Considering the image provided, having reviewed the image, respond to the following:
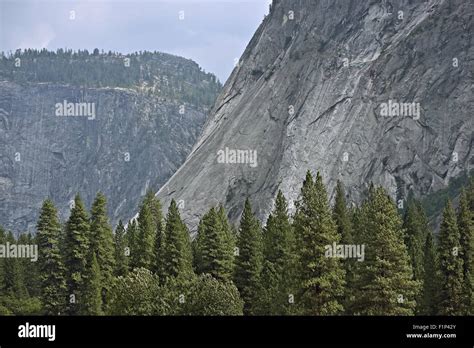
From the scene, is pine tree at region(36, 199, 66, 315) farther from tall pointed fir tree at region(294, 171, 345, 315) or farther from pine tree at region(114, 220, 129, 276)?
tall pointed fir tree at region(294, 171, 345, 315)

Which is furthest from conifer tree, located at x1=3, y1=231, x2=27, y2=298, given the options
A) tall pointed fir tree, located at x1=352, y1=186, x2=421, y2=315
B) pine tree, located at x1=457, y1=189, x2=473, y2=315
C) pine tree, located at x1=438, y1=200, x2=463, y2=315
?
pine tree, located at x1=457, y1=189, x2=473, y2=315

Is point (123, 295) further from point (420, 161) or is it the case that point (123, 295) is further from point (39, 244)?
point (420, 161)

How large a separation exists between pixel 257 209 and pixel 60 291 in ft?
293

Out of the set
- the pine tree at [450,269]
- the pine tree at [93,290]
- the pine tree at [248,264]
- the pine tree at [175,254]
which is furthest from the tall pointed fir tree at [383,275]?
the pine tree at [93,290]

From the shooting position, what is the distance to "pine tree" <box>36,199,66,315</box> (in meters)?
60.9

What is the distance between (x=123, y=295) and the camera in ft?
159

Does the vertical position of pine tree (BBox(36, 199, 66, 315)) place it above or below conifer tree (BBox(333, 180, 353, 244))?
below

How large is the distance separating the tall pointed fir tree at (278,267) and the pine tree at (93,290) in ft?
39.5

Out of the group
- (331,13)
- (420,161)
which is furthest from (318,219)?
(331,13)

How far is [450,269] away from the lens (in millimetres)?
50625

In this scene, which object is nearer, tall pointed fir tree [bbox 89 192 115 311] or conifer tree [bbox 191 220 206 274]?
tall pointed fir tree [bbox 89 192 115 311]

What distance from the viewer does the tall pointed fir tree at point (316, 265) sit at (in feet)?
143

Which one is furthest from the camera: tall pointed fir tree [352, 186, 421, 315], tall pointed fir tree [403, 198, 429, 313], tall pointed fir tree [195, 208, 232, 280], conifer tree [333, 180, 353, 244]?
tall pointed fir tree [195, 208, 232, 280]

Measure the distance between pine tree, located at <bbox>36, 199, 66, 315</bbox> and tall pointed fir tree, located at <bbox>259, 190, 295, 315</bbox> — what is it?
50.3 feet
